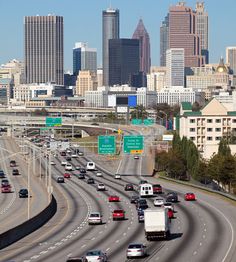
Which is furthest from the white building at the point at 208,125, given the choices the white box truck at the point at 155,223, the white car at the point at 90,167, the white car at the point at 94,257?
the white car at the point at 94,257

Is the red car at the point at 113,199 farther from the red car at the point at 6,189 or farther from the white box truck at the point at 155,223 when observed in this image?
the white box truck at the point at 155,223

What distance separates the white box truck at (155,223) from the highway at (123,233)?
1.95 feet

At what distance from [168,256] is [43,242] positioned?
36.1 ft

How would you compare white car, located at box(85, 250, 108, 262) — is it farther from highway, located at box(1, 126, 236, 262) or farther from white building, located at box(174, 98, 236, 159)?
white building, located at box(174, 98, 236, 159)

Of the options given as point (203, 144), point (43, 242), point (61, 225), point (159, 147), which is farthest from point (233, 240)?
point (203, 144)

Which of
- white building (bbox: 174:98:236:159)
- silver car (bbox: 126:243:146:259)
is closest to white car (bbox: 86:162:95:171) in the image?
white building (bbox: 174:98:236:159)

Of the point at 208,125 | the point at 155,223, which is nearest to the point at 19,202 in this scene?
the point at 155,223

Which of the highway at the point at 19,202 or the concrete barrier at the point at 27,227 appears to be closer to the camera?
the concrete barrier at the point at 27,227

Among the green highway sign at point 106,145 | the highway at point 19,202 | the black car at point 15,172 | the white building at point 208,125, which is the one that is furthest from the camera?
the white building at point 208,125

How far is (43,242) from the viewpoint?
200 feet

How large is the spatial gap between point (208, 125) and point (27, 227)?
99.3 meters

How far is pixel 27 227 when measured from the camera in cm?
6581

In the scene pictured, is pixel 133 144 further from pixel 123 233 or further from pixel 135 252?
pixel 135 252

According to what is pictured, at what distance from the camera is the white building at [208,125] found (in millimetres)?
160500
